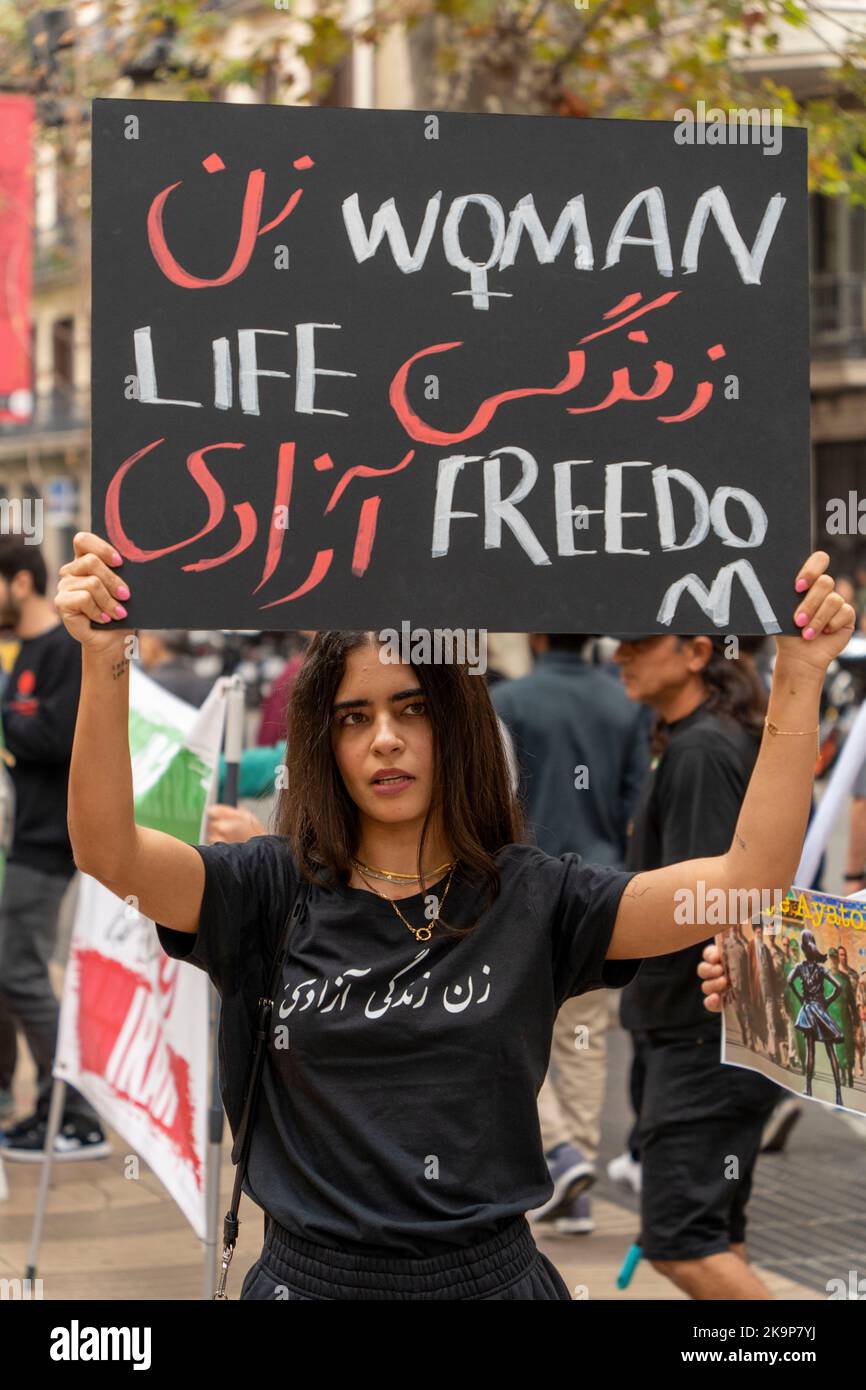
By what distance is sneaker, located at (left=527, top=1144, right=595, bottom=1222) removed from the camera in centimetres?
566

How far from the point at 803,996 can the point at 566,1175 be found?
2.59 m

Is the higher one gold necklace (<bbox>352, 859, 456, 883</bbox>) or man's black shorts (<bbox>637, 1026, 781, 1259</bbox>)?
gold necklace (<bbox>352, 859, 456, 883</bbox>)

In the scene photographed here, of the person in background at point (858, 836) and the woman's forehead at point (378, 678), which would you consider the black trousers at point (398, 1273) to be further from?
the person in background at point (858, 836)

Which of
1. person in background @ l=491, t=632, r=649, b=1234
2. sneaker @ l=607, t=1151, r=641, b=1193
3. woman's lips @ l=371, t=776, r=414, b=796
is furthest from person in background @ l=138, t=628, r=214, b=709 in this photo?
woman's lips @ l=371, t=776, r=414, b=796

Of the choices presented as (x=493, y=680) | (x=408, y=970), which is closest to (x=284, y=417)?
(x=408, y=970)

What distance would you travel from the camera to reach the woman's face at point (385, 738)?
2.60 meters

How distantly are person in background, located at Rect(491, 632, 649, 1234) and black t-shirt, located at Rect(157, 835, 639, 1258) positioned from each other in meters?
3.22

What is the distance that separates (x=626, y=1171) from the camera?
243 inches

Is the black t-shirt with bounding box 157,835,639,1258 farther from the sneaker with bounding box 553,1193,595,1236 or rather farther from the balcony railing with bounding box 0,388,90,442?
the balcony railing with bounding box 0,388,90,442

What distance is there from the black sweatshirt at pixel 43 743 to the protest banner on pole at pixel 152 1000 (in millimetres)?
918

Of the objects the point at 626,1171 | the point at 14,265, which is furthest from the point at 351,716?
the point at 14,265

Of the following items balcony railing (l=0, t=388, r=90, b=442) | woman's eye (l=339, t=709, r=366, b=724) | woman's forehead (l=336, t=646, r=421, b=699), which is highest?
balcony railing (l=0, t=388, r=90, b=442)

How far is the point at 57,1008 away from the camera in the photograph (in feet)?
21.1

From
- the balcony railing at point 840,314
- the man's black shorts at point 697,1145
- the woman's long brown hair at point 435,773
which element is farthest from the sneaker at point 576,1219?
the balcony railing at point 840,314
